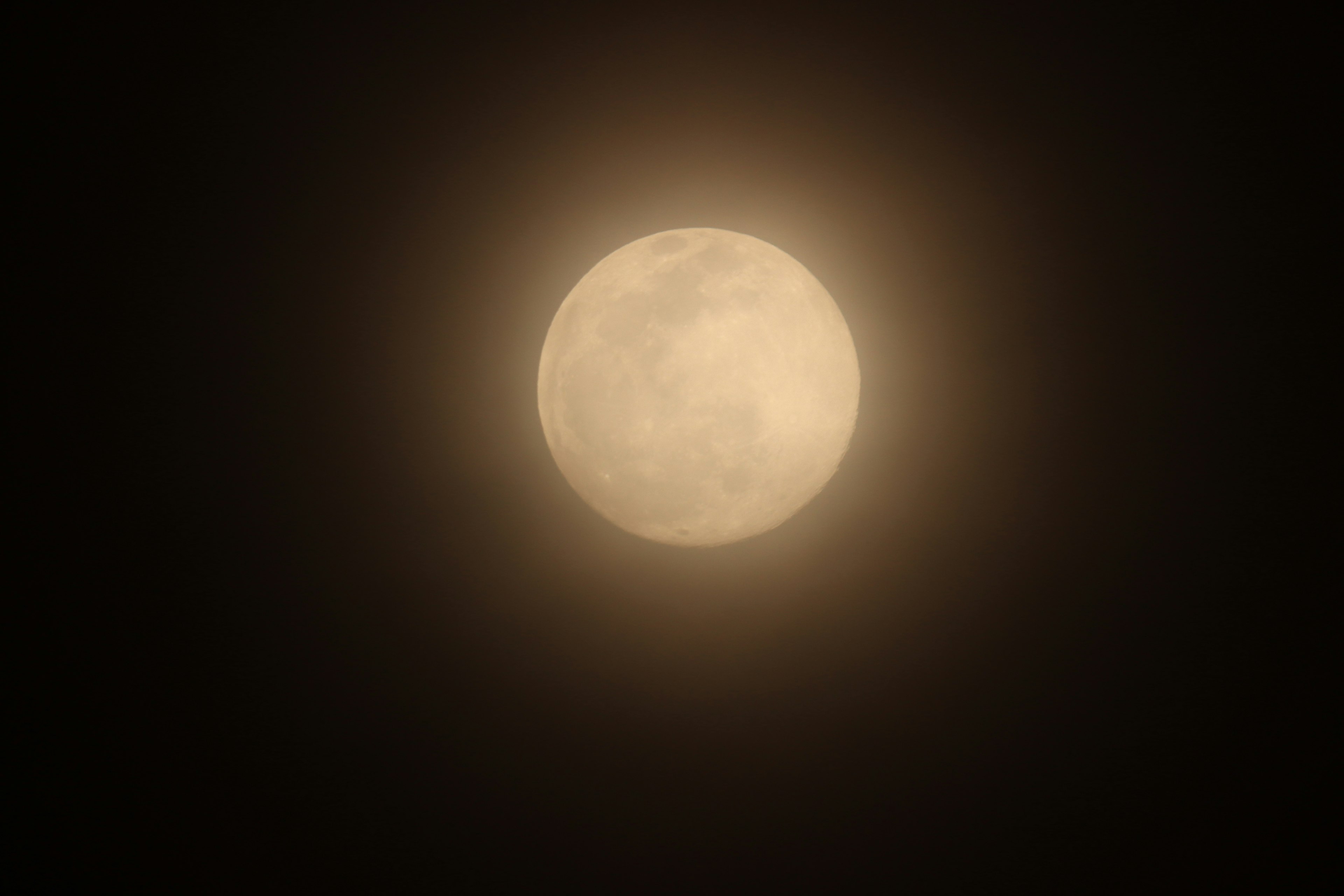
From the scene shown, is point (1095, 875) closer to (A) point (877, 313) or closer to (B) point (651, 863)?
(B) point (651, 863)

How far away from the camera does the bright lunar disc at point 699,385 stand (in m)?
1.52

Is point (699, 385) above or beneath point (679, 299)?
beneath

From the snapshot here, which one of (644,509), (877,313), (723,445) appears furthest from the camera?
(877,313)

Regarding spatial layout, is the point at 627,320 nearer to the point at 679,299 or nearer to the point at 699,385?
the point at 679,299

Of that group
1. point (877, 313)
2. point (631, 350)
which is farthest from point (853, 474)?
point (631, 350)

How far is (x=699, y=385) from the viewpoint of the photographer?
4.95 ft

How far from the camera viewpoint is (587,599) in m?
2.15

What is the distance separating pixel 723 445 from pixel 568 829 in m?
1.60

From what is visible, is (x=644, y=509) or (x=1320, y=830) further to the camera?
(x=1320, y=830)

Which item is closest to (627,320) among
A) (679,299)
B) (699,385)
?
(679,299)

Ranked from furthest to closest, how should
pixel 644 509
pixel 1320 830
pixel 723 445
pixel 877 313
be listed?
pixel 1320 830, pixel 877 313, pixel 644 509, pixel 723 445

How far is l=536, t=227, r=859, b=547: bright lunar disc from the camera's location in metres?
1.52

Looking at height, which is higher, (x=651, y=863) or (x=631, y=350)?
(x=631, y=350)

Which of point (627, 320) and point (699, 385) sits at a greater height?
point (627, 320)
